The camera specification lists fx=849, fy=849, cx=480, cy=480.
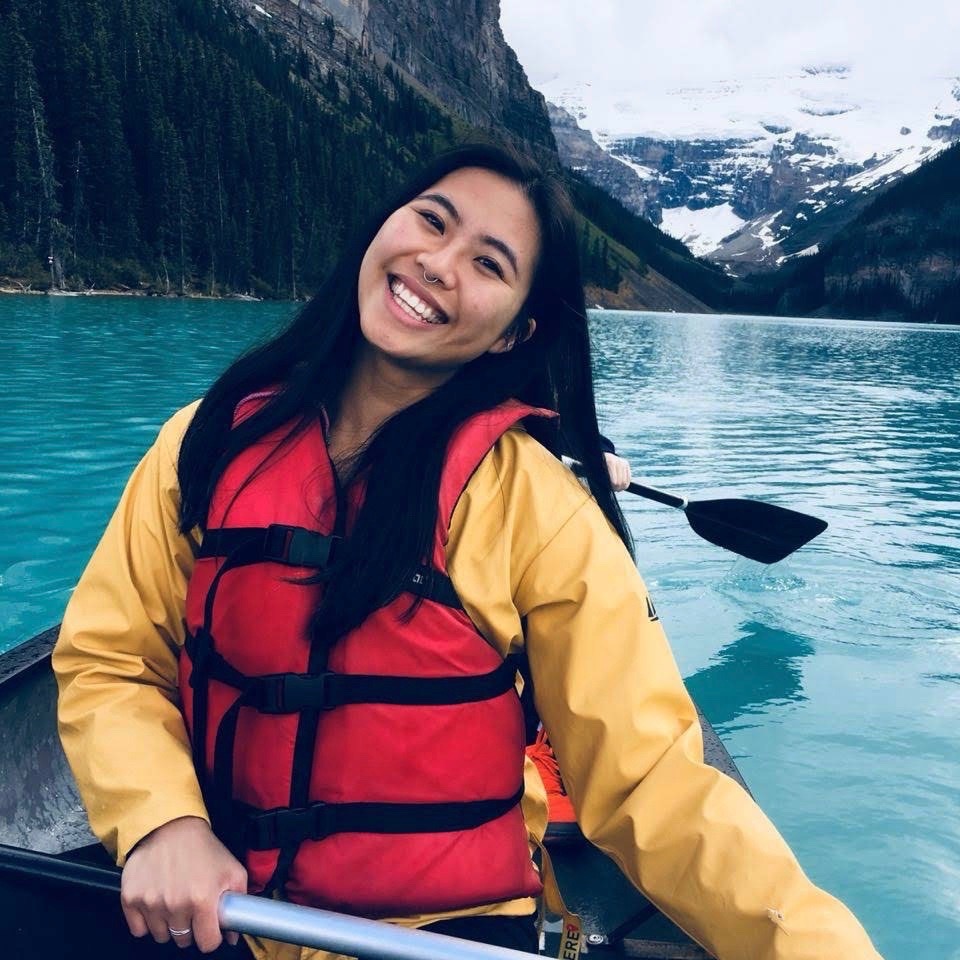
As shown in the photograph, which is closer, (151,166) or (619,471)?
(619,471)

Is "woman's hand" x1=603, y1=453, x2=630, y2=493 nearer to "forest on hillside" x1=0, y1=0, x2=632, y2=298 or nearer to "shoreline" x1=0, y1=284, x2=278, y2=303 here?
"shoreline" x1=0, y1=284, x2=278, y2=303

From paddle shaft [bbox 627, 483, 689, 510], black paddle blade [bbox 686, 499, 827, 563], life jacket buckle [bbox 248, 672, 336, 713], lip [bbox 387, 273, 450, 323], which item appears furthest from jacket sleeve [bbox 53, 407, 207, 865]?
black paddle blade [bbox 686, 499, 827, 563]

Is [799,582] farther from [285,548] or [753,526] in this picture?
[285,548]

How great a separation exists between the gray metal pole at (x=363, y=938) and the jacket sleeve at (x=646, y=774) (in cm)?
30

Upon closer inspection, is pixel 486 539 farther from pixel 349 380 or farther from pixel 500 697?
pixel 349 380

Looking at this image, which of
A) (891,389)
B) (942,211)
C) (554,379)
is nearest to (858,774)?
(554,379)

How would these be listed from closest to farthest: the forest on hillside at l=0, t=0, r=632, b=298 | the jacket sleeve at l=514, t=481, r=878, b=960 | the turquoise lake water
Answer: the jacket sleeve at l=514, t=481, r=878, b=960
the turquoise lake water
the forest on hillside at l=0, t=0, r=632, b=298

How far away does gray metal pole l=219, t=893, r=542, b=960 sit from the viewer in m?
1.22

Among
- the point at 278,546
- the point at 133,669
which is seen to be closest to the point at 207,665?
the point at 133,669

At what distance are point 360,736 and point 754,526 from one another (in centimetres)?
392

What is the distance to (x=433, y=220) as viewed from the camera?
1852 mm

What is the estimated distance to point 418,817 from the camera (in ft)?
5.11

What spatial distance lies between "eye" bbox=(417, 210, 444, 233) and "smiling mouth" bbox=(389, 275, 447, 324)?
0.14 meters

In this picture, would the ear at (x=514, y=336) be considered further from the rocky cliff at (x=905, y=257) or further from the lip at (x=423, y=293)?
the rocky cliff at (x=905, y=257)
